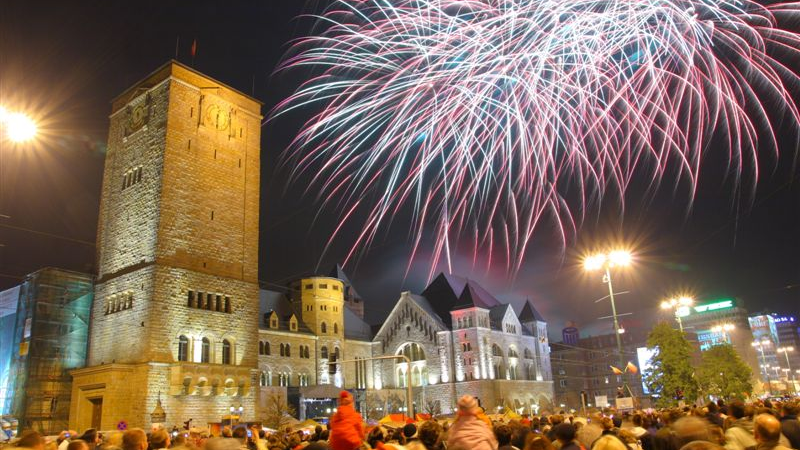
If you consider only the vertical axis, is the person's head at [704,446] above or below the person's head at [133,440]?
below

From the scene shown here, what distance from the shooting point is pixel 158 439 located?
832 centimetres

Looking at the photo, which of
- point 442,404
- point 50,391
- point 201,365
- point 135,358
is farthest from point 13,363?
point 442,404

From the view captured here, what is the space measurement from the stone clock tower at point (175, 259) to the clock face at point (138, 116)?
84 mm

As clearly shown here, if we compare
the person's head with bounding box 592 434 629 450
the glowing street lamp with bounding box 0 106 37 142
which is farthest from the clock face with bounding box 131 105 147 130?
the person's head with bounding box 592 434 629 450

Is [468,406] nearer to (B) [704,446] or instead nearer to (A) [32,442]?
(B) [704,446]

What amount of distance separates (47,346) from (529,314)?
204 ft

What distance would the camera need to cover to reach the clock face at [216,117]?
43.4 meters

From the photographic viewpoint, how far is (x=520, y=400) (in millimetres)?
72938

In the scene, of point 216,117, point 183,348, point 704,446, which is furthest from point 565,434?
point 216,117

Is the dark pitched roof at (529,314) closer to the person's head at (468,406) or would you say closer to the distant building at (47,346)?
the distant building at (47,346)

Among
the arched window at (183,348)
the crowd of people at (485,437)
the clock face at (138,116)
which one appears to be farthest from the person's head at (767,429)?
the clock face at (138,116)

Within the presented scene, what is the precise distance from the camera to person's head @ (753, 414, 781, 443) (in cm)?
609

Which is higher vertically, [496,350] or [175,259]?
[175,259]

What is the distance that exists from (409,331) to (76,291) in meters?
40.4
